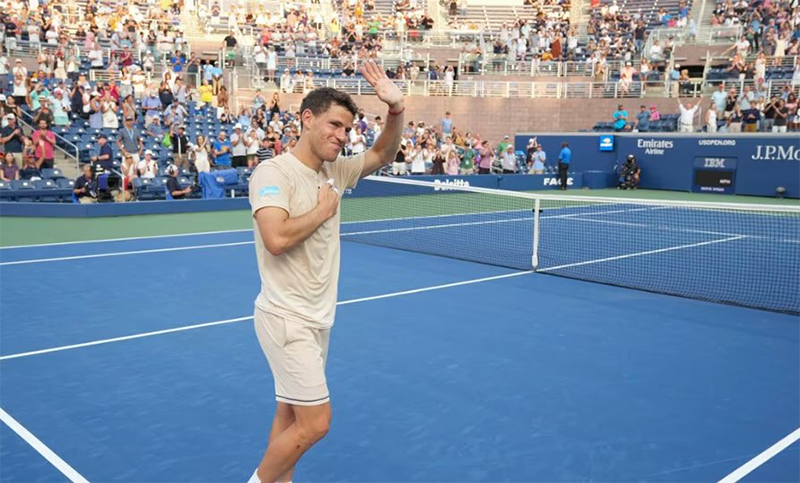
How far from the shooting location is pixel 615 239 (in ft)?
48.6

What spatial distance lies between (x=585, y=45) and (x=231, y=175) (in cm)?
2474

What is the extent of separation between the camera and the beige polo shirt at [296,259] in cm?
355

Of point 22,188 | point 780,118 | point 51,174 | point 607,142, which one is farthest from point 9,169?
point 780,118

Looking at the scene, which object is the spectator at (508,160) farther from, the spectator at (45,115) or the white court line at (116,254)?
the spectator at (45,115)

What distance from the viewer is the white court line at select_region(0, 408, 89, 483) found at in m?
4.54

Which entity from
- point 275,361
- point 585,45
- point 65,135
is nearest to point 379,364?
point 275,361

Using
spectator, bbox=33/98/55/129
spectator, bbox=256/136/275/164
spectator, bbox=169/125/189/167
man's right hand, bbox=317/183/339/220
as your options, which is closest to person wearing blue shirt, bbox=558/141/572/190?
spectator, bbox=256/136/275/164

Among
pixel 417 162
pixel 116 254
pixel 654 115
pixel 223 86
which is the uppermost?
pixel 223 86

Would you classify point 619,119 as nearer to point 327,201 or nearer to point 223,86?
point 223,86

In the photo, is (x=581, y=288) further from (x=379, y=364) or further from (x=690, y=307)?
(x=379, y=364)

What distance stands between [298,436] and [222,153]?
1796cm

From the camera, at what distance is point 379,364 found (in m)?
6.81

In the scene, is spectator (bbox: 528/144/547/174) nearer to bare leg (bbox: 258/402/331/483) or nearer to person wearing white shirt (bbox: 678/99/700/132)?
person wearing white shirt (bbox: 678/99/700/132)

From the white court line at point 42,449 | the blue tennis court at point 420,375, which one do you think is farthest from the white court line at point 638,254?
the white court line at point 42,449
